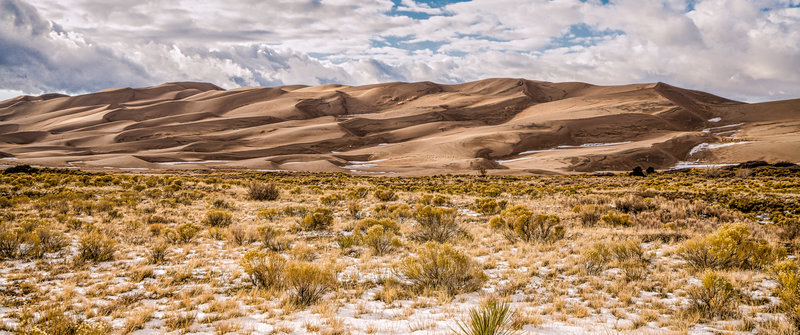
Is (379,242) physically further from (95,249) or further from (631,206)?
(631,206)

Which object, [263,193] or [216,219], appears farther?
[263,193]

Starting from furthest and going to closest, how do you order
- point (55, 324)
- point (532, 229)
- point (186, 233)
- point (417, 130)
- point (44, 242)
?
point (417, 130) < point (532, 229) < point (186, 233) < point (44, 242) < point (55, 324)

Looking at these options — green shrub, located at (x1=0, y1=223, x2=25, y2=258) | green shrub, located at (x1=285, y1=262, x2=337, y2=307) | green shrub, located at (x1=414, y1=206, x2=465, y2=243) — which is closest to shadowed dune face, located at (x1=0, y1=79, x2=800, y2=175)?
green shrub, located at (x1=414, y1=206, x2=465, y2=243)

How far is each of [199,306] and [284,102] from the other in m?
160

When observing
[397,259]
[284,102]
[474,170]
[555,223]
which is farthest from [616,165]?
[284,102]

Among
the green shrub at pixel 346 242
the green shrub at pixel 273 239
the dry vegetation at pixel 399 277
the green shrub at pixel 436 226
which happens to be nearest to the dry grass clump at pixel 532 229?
the dry vegetation at pixel 399 277

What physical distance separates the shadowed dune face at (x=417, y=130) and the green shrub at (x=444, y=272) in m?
54.1

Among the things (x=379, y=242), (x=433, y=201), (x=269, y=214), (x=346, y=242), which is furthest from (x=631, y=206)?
(x=269, y=214)

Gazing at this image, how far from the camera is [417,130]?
115m

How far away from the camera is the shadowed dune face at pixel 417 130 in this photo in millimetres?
71562

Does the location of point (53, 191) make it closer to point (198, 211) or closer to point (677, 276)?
point (198, 211)

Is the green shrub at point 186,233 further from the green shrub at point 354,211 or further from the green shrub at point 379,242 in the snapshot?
the green shrub at point 354,211

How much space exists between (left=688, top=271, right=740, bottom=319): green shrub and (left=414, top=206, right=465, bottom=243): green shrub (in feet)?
18.1

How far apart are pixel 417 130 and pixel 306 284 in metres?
110
